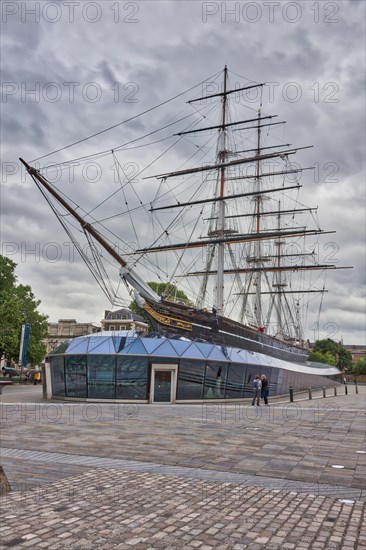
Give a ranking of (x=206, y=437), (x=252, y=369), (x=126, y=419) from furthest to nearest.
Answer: (x=252, y=369), (x=126, y=419), (x=206, y=437)

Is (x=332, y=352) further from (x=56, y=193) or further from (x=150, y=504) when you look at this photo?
(x=150, y=504)

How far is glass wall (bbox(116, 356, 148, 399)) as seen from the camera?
2334 centimetres

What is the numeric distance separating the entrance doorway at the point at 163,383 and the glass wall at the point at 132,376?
1.42ft

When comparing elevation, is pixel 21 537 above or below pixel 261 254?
below

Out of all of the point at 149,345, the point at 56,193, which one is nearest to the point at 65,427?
the point at 149,345

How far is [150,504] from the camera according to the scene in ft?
19.8

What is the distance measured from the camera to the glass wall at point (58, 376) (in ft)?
81.4

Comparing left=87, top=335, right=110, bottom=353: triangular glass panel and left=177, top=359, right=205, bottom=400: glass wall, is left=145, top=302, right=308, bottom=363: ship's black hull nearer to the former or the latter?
left=177, top=359, right=205, bottom=400: glass wall

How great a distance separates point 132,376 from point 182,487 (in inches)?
661

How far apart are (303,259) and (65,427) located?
55077 millimetres

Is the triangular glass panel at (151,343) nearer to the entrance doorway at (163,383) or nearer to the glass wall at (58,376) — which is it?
the entrance doorway at (163,383)

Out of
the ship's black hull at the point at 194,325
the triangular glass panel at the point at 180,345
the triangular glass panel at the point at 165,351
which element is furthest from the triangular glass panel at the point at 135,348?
the ship's black hull at the point at 194,325

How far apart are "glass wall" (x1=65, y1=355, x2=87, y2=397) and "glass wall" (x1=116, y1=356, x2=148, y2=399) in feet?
6.31

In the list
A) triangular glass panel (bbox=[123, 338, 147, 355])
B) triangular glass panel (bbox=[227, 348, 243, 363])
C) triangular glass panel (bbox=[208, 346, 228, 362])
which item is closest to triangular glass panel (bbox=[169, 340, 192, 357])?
triangular glass panel (bbox=[208, 346, 228, 362])
